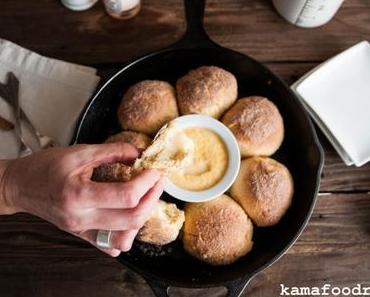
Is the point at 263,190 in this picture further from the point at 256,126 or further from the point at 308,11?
the point at 308,11

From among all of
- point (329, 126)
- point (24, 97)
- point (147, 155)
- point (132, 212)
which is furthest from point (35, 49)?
point (329, 126)

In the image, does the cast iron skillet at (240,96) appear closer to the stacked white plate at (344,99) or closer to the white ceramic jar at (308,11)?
the stacked white plate at (344,99)

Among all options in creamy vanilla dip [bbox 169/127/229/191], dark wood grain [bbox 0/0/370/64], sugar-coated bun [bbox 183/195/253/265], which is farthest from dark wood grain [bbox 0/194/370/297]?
dark wood grain [bbox 0/0/370/64]

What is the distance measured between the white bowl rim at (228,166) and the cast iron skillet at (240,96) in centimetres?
12

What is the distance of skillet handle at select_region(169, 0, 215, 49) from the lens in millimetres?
875

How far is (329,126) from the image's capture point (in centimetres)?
87

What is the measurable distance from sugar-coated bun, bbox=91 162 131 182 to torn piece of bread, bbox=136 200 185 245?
0.27 ft

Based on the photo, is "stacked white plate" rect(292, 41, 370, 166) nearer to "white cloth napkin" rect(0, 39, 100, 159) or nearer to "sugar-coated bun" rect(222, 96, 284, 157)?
"sugar-coated bun" rect(222, 96, 284, 157)

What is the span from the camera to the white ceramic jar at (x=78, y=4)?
98cm

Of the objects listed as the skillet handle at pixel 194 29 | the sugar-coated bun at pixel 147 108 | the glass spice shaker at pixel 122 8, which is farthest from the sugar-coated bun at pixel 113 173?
the glass spice shaker at pixel 122 8

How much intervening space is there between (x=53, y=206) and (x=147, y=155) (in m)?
0.17

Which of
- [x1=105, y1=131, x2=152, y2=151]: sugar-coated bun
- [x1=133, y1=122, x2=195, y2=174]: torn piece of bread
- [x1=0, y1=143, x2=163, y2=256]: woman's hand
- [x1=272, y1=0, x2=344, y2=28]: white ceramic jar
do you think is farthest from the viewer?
[x1=272, y1=0, x2=344, y2=28]: white ceramic jar

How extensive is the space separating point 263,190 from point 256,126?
0.40 feet

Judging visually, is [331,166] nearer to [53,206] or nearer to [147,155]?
[147,155]
